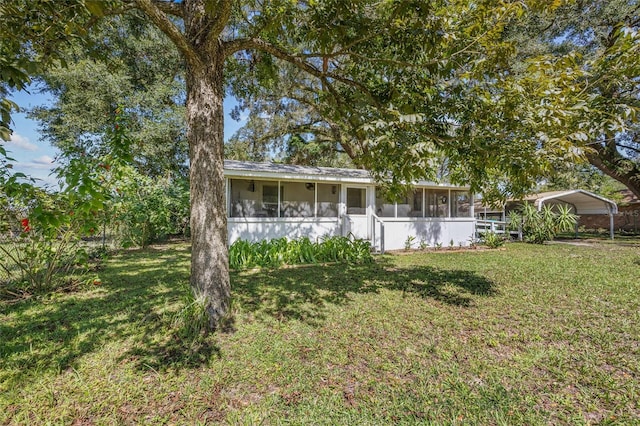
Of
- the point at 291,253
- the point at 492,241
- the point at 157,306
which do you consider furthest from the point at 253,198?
the point at 492,241

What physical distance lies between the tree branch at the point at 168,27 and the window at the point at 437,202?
33.0 feet

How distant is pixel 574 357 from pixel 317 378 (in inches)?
106

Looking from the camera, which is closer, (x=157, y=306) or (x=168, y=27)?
(x=168, y=27)

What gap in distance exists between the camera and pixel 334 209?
34.3 ft

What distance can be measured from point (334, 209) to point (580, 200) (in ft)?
53.2

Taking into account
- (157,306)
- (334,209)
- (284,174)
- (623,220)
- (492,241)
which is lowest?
(157,306)

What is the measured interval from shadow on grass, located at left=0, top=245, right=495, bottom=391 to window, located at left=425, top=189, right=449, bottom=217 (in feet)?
16.3

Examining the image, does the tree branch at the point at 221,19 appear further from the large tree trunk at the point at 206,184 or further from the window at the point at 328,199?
the window at the point at 328,199

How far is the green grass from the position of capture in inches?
89.8

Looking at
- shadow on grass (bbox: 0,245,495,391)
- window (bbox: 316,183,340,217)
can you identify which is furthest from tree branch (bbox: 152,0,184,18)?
window (bbox: 316,183,340,217)

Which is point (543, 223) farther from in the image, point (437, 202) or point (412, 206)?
point (412, 206)

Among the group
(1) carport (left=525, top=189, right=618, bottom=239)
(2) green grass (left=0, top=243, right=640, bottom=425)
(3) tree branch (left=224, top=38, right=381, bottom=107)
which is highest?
(3) tree branch (left=224, top=38, right=381, bottom=107)

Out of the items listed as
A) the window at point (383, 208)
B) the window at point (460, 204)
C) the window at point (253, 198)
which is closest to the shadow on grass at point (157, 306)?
the window at point (253, 198)

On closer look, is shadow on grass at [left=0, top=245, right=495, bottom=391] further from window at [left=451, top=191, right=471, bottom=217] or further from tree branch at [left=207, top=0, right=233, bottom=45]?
window at [left=451, top=191, right=471, bottom=217]
